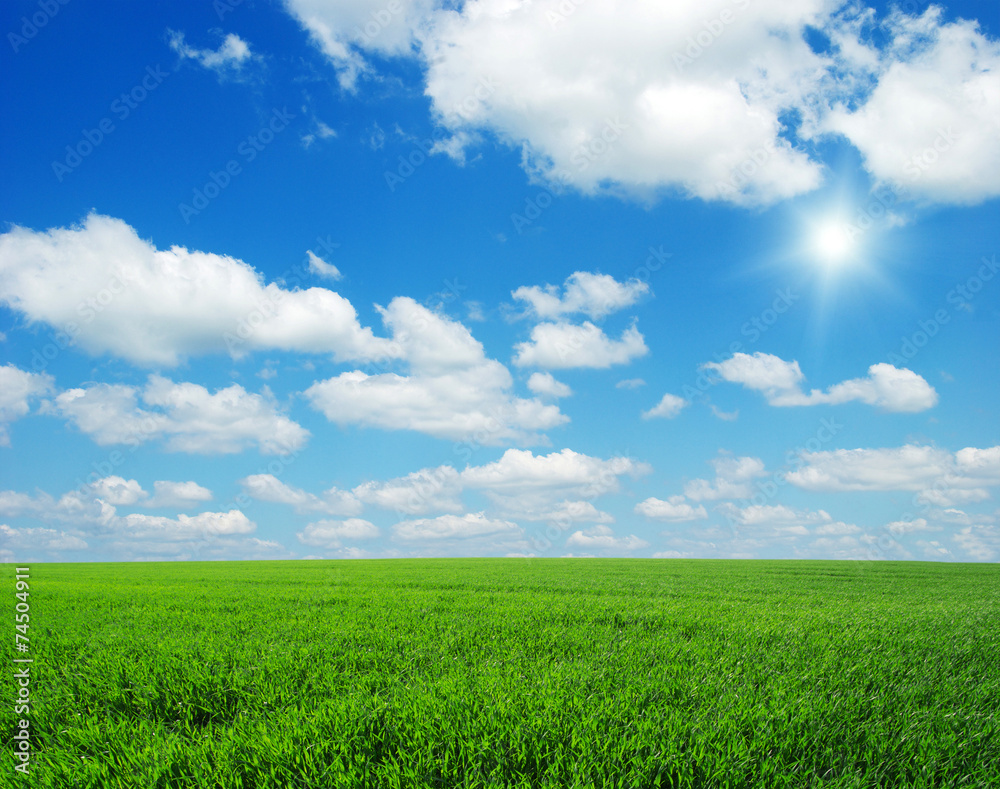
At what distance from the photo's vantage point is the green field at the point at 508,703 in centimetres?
323

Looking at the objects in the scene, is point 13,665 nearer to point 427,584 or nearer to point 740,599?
point 427,584

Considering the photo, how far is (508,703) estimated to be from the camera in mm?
3941

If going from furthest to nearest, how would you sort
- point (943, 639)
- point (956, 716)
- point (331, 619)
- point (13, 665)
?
point (331, 619), point (943, 639), point (13, 665), point (956, 716)

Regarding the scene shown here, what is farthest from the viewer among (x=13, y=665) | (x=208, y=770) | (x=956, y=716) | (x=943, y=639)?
(x=943, y=639)

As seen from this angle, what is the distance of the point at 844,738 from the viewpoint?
373 centimetres

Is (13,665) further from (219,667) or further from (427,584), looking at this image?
(427,584)

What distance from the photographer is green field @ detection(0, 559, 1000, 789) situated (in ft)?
10.6

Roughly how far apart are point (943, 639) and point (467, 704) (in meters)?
7.06

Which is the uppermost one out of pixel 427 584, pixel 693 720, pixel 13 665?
pixel 693 720

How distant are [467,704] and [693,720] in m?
1.64

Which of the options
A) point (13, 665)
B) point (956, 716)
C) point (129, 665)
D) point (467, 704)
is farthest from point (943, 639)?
point (13, 665)

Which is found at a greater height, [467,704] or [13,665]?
[467,704]

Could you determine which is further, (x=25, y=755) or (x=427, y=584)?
(x=427, y=584)

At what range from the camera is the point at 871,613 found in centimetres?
999
